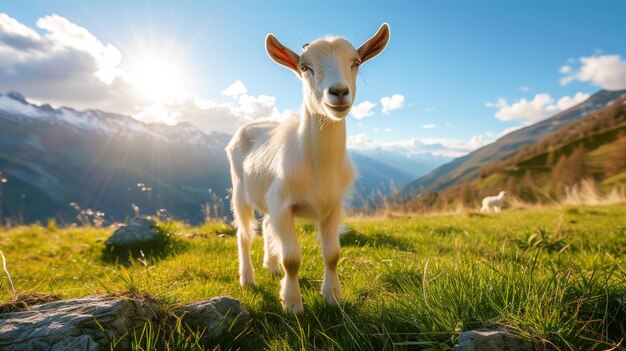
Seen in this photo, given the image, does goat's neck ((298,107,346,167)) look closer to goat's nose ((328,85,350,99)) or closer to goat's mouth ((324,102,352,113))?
goat's mouth ((324,102,352,113))

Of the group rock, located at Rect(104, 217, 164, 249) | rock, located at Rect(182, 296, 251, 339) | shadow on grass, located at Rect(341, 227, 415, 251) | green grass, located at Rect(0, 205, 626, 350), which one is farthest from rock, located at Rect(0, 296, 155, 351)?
rock, located at Rect(104, 217, 164, 249)

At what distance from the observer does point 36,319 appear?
2.80 meters

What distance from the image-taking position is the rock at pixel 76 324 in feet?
8.51

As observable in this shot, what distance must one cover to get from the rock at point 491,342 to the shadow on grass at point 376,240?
4656mm

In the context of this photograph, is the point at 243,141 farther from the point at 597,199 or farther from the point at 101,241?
the point at 597,199

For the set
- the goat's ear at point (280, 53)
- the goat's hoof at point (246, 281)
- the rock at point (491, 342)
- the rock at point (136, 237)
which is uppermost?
the goat's ear at point (280, 53)

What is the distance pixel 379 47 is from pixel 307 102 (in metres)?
1.22

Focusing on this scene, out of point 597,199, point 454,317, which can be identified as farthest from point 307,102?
point 597,199

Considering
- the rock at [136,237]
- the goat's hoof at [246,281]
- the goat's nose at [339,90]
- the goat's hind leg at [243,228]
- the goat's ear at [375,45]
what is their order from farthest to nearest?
the rock at [136,237] → the goat's hind leg at [243,228] → the goat's hoof at [246,281] → the goat's ear at [375,45] → the goat's nose at [339,90]

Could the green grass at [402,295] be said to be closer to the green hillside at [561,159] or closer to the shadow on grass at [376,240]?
the shadow on grass at [376,240]

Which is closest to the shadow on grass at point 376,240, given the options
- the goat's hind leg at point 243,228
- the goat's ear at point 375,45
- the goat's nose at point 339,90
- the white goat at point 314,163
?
the goat's hind leg at point 243,228

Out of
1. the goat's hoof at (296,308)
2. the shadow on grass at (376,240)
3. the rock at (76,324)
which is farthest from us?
the shadow on grass at (376,240)

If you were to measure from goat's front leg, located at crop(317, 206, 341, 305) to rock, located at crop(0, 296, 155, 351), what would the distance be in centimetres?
203

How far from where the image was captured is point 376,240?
312 inches
